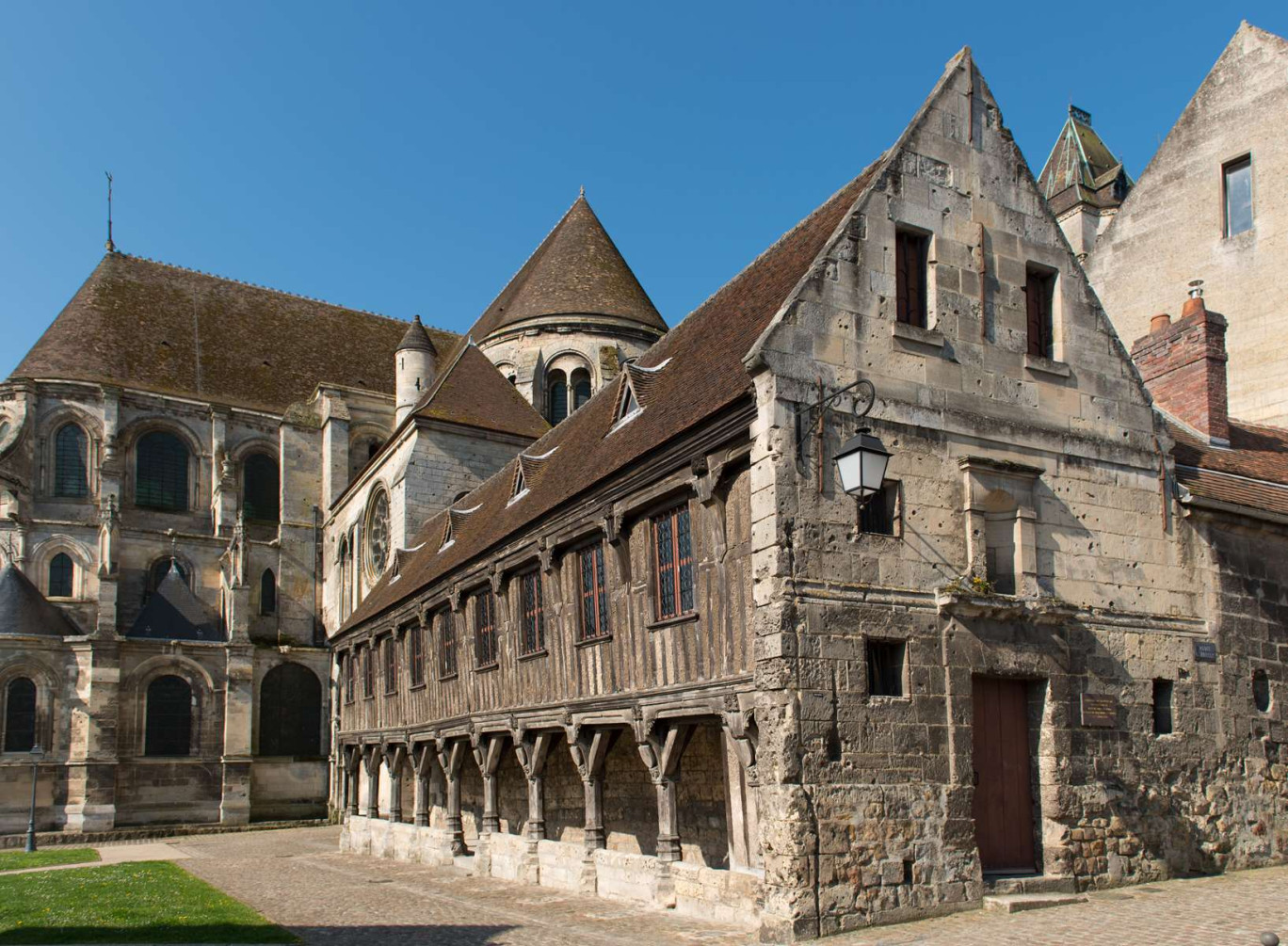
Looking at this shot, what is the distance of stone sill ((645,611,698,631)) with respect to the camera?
11181mm

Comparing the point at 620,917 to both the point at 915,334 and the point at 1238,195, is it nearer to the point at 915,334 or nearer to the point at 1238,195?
the point at 915,334

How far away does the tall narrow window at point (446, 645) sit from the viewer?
1806 centimetres

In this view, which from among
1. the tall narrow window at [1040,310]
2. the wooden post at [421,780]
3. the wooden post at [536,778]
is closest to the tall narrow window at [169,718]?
the wooden post at [421,780]

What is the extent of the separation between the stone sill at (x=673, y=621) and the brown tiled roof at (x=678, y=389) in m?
1.63

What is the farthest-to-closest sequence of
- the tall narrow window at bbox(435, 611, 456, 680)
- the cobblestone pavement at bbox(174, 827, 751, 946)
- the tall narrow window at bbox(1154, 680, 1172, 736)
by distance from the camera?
the tall narrow window at bbox(435, 611, 456, 680) → the tall narrow window at bbox(1154, 680, 1172, 736) → the cobblestone pavement at bbox(174, 827, 751, 946)

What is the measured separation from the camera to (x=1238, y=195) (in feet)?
59.2

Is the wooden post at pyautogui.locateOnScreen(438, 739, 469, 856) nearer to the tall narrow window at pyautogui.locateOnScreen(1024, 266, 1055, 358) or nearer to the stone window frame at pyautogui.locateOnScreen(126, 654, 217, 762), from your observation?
the tall narrow window at pyautogui.locateOnScreen(1024, 266, 1055, 358)

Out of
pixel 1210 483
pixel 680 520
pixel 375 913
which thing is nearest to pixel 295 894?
pixel 375 913

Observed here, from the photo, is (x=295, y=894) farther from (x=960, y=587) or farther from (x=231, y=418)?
(x=231, y=418)

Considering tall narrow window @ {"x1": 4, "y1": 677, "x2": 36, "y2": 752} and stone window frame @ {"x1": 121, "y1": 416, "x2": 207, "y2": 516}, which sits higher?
stone window frame @ {"x1": 121, "y1": 416, "x2": 207, "y2": 516}

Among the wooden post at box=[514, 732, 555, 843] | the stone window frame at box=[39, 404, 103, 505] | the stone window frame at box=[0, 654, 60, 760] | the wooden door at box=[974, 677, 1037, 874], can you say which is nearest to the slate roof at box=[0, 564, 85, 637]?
the stone window frame at box=[0, 654, 60, 760]

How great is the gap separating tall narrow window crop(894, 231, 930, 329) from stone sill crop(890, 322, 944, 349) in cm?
19

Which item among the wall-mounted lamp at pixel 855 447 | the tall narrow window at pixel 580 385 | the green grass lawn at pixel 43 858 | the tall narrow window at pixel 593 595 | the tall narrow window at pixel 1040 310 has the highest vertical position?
the tall narrow window at pixel 580 385

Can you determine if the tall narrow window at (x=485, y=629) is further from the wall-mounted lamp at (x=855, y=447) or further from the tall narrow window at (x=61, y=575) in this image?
the tall narrow window at (x=61, y=575)
